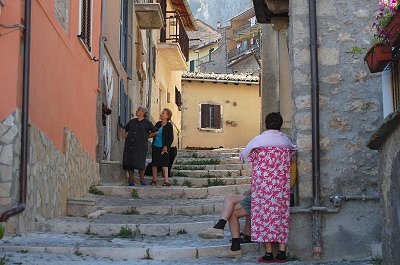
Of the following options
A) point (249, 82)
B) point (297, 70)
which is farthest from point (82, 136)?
point (249, 82)

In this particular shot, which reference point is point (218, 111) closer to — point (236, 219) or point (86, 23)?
point (86, 23)

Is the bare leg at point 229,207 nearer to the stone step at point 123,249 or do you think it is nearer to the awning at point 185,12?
the stone step at point 123,249

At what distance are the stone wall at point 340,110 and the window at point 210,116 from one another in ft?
84.5

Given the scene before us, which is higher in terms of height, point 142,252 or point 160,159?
point 160,159

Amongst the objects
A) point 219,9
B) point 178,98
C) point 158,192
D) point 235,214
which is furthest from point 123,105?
point 219,9

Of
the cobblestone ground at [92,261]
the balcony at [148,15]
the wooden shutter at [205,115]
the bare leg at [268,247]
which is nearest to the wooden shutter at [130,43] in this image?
the balcony at [148,15]

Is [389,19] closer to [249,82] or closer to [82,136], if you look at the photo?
[82,136]

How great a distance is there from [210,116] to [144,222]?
24221mm

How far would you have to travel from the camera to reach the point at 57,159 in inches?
384

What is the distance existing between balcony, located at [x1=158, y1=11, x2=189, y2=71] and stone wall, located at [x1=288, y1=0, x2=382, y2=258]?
1719 centimetres

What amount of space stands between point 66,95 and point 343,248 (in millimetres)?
5177

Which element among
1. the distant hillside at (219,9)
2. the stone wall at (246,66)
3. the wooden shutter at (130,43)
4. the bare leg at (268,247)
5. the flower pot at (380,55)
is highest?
the distant hillside at (219,9)

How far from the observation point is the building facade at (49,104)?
25.0 ft

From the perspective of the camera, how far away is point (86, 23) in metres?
12.4
